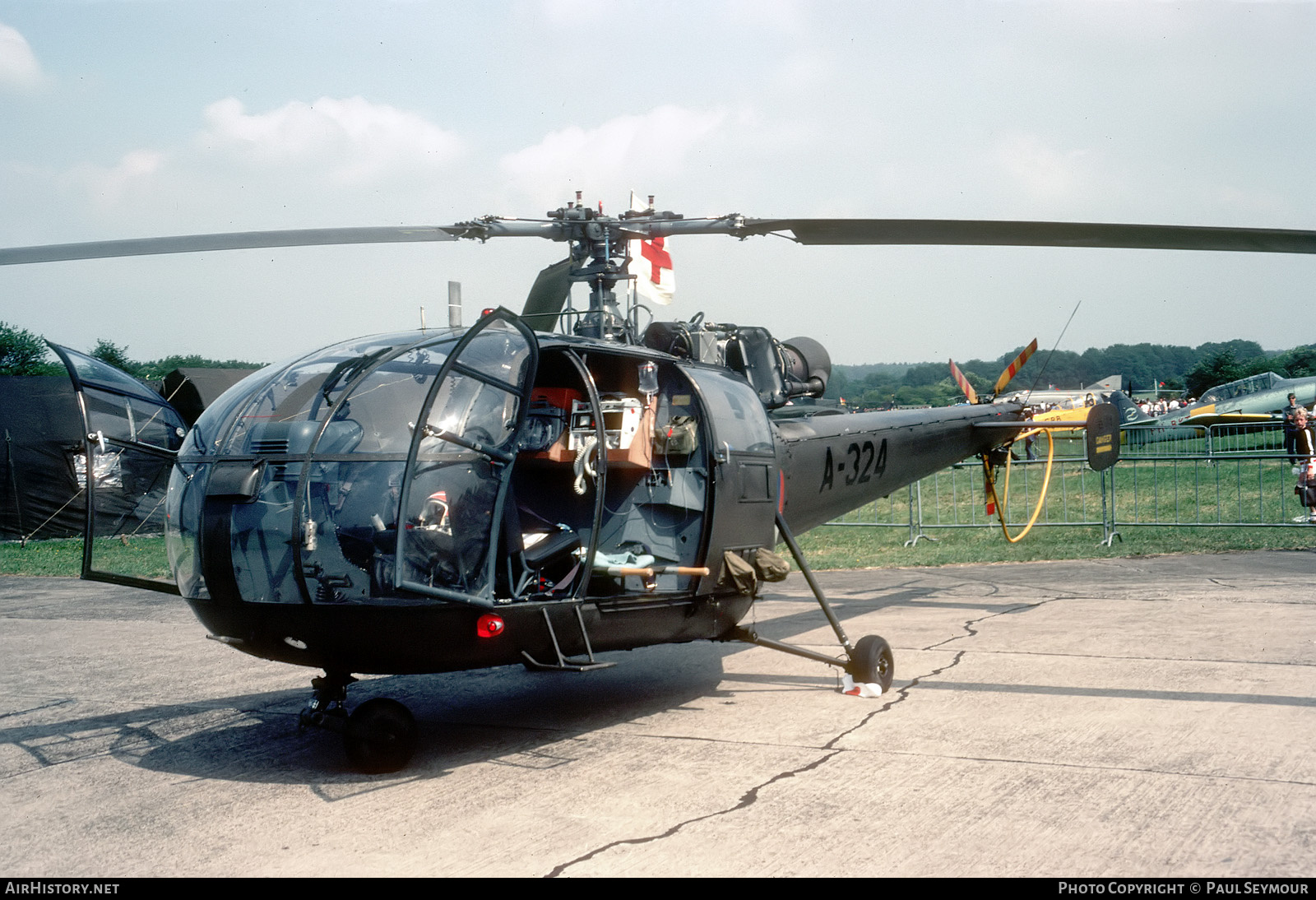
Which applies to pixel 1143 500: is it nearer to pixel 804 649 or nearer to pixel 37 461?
pixel 804 649

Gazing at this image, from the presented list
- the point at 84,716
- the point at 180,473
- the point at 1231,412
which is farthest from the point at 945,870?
the point at 1231,412

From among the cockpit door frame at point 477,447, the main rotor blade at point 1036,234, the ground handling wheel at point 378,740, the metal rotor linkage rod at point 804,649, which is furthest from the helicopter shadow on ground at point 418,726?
the main rotor blade at point 1036,234

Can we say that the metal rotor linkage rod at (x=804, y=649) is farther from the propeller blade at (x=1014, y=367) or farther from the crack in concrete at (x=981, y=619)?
the propeller blade at (x=1014, y=367)

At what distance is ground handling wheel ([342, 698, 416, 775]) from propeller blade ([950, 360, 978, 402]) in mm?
7295

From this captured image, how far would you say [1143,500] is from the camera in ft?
55.6

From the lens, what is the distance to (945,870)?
3.72m

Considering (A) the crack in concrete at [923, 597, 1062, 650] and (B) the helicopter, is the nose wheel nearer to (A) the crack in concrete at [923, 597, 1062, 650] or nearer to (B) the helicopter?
(B) the helicopter

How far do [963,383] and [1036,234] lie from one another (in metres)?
4.78

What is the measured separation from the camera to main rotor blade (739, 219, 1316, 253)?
5.86 meters

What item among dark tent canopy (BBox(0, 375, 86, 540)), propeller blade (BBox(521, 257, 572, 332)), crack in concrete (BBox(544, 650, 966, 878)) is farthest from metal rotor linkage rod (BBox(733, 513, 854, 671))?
dark tent canopy (BBox(0, 375, 86, 540))

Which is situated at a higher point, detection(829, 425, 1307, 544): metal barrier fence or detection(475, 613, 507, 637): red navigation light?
detection(475, 613, 507, 637): red navigation light

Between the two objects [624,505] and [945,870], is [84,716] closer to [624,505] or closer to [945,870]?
[624,505]

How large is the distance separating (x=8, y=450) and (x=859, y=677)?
19525 millimetres

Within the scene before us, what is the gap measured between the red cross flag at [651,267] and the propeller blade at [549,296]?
1.56ft
